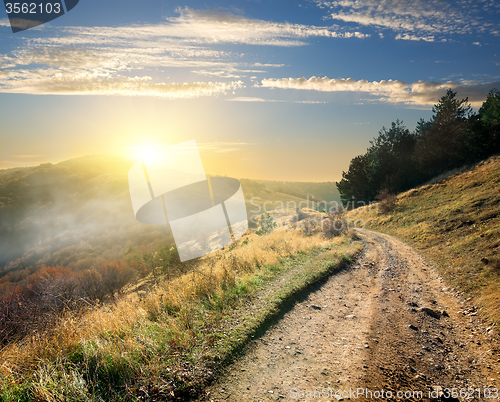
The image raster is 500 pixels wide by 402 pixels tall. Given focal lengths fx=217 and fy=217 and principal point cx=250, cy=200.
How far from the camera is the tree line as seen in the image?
33.1 m

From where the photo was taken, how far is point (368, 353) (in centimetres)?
471

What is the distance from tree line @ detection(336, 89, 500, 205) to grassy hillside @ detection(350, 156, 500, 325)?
6961 mm

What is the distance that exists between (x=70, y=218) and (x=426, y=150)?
128m

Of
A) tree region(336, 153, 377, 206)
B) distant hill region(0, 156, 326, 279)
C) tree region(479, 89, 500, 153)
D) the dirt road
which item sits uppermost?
tree region(479, 89, 500, 153)

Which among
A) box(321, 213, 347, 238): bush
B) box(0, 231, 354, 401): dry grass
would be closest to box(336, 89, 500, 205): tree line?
box(321, 213, 347, 238): bush

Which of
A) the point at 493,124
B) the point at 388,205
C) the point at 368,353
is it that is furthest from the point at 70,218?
the point at 493,124

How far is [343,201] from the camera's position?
55531 millimetres

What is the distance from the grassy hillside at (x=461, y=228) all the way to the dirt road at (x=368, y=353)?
44.9 inches

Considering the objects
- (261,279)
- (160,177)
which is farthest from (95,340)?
(160,177)

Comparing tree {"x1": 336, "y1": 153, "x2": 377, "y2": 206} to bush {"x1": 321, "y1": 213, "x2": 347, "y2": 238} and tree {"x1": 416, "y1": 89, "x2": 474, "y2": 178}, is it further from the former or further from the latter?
bush {"x1": 321, "y1": 213, "x2": 347, "y2": 238}

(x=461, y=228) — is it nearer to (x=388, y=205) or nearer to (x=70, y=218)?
(x=388, y=205)

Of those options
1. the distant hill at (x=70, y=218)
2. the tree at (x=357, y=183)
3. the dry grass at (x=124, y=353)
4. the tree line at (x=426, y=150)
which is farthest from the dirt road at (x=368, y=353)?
the distant hill at (x=70, y=218)

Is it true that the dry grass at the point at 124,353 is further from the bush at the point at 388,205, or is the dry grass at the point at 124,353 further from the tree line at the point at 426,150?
the tree line at the point at 426,150

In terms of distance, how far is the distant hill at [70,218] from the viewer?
201 feet
